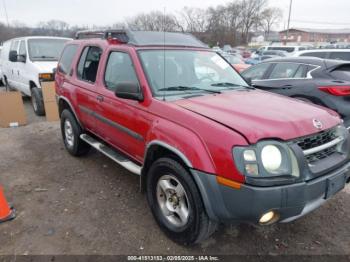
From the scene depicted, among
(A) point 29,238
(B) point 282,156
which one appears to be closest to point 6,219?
(A) point 29,238

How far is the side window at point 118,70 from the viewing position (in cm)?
343

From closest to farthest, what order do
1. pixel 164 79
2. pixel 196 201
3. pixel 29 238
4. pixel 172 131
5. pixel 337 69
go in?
pixel 196 201 < pixel 172 131 < pixel 29 238 < pixel 164 79 < pixel 337 69

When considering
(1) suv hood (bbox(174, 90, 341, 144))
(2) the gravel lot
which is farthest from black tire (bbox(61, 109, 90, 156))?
(1) suv hood (bbox(174, 90, 341, 144))

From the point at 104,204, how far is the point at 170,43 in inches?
84.1

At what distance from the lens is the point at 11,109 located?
6.91 meters

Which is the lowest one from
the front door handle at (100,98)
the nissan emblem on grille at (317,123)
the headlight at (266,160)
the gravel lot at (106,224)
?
the gravel lot at (106,224)

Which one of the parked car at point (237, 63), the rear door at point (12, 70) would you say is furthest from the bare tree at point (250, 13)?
Answer: the rear door at point (12, 70)

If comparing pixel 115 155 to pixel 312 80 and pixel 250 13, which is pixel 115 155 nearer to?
pixel 312 80

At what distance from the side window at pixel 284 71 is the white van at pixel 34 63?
5299 millimetres

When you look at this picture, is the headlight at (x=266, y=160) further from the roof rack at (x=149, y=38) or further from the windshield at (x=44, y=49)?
the windshield at (x=44, y=49)

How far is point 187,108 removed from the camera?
2730 millimetres

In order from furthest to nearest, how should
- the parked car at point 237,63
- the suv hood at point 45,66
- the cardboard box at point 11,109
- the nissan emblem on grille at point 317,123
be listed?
the parked car at point 237,63 < the suv hood at point 45,66 < the cardboard box at point 11,109 < the nissan emblem on grille at point 317,123

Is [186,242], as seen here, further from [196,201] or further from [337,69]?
[337,69]

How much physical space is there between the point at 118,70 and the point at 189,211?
195 centimetres
